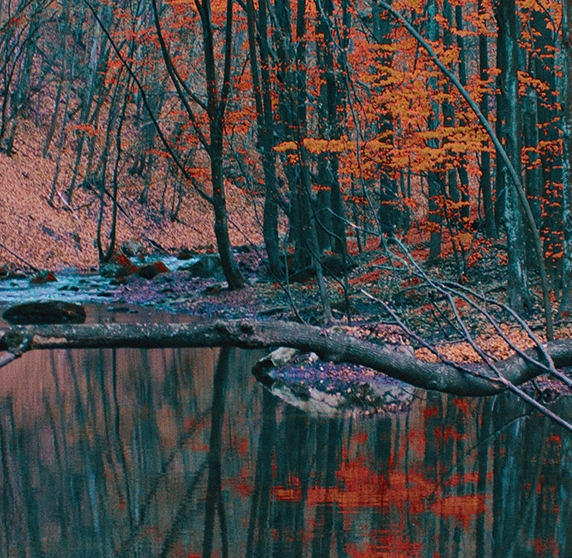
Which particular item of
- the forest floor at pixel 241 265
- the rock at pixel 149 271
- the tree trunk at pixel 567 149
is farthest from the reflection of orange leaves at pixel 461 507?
the rock at pixel 149 271

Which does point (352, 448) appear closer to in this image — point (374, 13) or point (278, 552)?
point (278, 552)

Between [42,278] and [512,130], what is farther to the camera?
[42,278]

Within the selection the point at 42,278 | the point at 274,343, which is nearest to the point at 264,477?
the point at 274,343

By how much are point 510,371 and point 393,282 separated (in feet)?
34.0

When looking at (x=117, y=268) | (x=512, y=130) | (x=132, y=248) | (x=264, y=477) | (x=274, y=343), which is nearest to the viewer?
(x=274, y=343)

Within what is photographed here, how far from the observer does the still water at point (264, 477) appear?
22.2 ft

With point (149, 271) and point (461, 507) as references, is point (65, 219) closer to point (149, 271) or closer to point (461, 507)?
point (149, 271)

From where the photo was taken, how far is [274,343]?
15.9 ft

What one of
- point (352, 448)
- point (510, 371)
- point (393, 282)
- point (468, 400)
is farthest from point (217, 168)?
point (510, 371)

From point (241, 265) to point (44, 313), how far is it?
32.7ft

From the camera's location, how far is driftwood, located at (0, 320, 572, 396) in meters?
4.64

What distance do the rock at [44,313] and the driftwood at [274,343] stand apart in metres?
13.3

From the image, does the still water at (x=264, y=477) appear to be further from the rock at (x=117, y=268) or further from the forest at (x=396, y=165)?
the rock at (x=117, y=268)

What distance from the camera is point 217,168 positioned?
21797 mm
